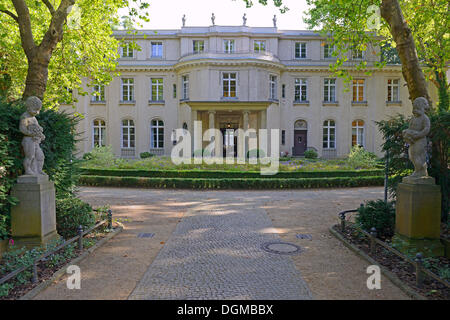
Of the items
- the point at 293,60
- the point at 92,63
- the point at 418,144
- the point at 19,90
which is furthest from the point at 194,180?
the point at 293,60

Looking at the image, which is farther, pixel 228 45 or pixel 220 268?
pixel 228 45

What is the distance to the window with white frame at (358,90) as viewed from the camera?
30438 mm

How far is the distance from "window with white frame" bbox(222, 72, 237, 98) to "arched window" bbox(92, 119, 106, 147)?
12.8 m

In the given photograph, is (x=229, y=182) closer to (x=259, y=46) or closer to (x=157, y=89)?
(x=157, y=89)

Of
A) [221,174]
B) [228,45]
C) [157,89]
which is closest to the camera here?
[221,174]

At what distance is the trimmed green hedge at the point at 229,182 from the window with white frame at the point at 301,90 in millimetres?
15312

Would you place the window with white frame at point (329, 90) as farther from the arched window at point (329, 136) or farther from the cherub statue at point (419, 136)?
the cherub statue at point (419, 136)

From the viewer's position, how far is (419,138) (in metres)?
6.20

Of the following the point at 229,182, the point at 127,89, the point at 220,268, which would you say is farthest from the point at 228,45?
the point at 220,268

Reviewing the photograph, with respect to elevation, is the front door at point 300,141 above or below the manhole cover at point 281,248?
above

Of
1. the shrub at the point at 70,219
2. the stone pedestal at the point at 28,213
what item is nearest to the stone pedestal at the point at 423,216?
the shrub at the point at 70,219

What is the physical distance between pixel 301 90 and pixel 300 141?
509 centimetres

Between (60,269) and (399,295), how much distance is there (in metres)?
5.51

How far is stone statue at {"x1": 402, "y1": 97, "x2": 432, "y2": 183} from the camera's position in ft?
20.2
